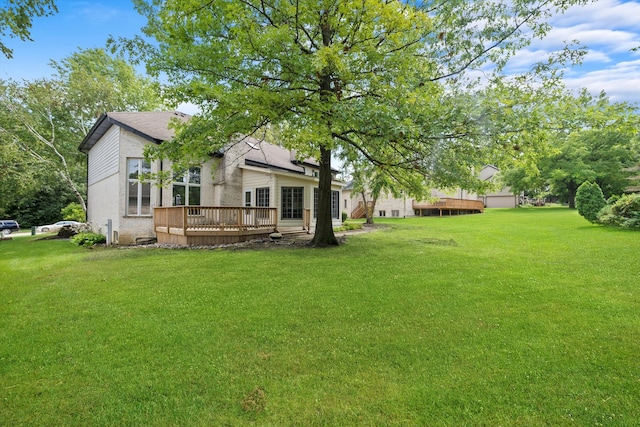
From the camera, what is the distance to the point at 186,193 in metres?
13.5

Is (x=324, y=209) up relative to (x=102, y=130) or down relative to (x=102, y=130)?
down

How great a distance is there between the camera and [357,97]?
29.6ft

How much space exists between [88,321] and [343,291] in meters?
3.69

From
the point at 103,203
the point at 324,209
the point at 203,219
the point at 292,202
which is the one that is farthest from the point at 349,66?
the point at 103,203

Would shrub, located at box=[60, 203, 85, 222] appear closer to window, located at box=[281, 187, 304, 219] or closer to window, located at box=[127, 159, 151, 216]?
window, located at box=[127, 159, 151, 216]

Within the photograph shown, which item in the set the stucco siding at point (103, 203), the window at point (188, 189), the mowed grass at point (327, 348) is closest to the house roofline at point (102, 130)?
the window at point (188, 189)

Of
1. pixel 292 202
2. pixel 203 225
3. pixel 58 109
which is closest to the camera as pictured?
pixel 203 225

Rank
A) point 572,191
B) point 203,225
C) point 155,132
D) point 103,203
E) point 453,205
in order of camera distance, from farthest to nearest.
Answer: point 572,191 → point 453,205 → point 103,203 → point 155,132 → point 203,225

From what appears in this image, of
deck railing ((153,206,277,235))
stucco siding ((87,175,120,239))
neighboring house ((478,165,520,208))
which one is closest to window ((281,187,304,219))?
deck railing ((153,206,277,235))

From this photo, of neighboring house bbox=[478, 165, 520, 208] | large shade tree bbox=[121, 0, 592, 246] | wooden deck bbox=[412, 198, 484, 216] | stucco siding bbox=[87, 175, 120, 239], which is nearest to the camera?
large shade tree bbox=[121, 0, 592, 246]

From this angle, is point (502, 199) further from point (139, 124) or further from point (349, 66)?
point (139, 124)

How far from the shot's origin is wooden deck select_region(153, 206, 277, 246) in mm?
11391

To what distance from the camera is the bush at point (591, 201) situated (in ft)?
45.3

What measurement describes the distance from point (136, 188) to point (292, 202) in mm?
6836
